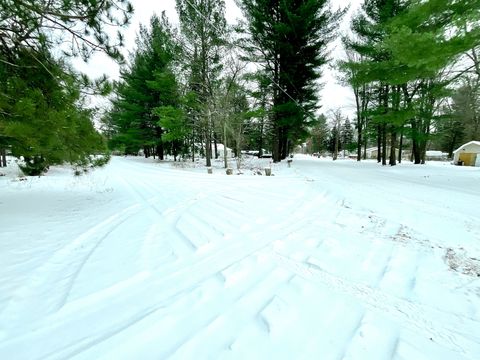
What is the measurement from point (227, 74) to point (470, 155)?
2224 cm

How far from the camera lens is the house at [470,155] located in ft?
69.3

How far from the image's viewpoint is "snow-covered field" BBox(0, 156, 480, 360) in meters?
1.52

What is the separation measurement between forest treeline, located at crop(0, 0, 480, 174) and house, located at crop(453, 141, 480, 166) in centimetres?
453

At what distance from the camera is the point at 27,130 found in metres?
3.32

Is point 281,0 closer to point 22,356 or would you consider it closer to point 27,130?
point 27,130

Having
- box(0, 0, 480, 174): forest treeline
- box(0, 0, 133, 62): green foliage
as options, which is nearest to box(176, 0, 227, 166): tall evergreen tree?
box(0, 0, 480, 174): forest treeline

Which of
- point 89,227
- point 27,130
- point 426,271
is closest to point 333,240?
point 426,271

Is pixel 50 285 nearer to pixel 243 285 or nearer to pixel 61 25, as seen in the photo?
pixel 243 285

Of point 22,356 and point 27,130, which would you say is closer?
point 22,356

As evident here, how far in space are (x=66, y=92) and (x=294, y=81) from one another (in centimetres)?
1418

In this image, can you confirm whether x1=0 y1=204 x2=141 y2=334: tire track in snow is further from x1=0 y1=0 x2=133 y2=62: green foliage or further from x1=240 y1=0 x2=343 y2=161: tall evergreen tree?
x1=240 y1=0 x2=343 y2=161: tall evergreen tree

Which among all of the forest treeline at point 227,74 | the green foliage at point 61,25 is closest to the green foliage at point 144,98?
the forest treeline at point 227,74

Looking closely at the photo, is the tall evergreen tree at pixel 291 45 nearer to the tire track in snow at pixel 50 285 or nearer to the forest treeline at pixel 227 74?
the forest treeline at pixel 227 74

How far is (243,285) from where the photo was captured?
2.16 meters
